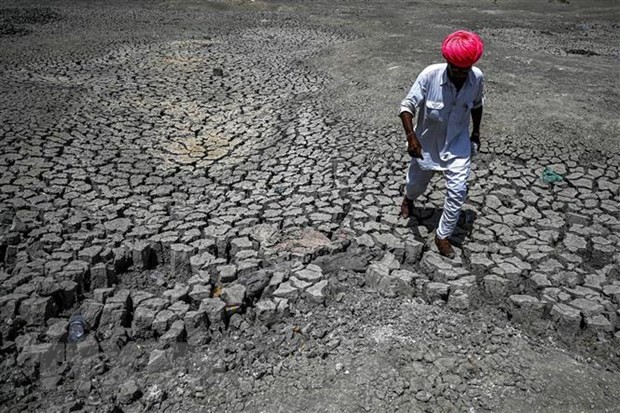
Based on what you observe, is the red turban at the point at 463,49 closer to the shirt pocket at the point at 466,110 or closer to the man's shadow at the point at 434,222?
the shirt pocket at the point at 466,110

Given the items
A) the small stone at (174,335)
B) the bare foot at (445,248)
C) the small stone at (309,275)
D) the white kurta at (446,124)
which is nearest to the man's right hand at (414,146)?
the white kurta at (446,124)

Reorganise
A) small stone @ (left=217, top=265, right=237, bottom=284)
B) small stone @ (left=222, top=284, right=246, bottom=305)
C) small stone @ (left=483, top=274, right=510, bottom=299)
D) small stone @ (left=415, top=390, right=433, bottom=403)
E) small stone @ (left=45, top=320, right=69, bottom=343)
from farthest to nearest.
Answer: small stone @ (left=217, top=265, right=237, bottom=284) → small stone @ (left=483, top=274, right=510, bottom=299) → small stone @ (left=222, top=284, right=246, bottom=305) → small stone @ (left=45, top=320, right=69, bottom=343) → small stone @ (left=415, top=390, right=433, bottom=403)

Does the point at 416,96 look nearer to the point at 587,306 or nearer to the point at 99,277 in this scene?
the point at 587,306

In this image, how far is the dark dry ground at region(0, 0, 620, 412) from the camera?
2.42 meters

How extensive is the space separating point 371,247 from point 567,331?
1312 millimetres

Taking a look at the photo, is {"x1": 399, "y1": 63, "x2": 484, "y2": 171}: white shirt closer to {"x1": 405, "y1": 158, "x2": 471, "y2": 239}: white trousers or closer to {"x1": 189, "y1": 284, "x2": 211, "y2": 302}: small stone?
{"x1": 405, "y1": 158, "x2": 471, "y2": 239}: white trousers

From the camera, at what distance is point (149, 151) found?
4629 mm

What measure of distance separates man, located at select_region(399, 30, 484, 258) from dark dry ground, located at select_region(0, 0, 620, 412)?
45cm

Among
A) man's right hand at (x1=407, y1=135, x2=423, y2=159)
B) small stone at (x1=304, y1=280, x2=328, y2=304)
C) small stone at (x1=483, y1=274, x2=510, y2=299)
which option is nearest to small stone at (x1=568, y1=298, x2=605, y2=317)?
small stone at (x1=483, y1=274, x2=510, y2=299)

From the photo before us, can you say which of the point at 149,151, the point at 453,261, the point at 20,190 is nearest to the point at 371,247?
the point at 453,261

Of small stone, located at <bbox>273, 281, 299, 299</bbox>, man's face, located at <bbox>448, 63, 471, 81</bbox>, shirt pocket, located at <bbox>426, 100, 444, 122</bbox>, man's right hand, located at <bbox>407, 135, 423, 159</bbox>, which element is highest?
man's face, located at <bbox>448, 63, 471, 81</bbox>

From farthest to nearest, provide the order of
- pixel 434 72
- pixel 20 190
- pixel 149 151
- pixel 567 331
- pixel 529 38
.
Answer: pixel 529 38
pixel 149 151
pixel 20 190
pixel 434 72
pixel 567 331

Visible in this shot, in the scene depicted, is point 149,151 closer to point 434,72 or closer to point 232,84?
point 232,84

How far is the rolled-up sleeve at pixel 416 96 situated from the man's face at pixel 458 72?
181mm
